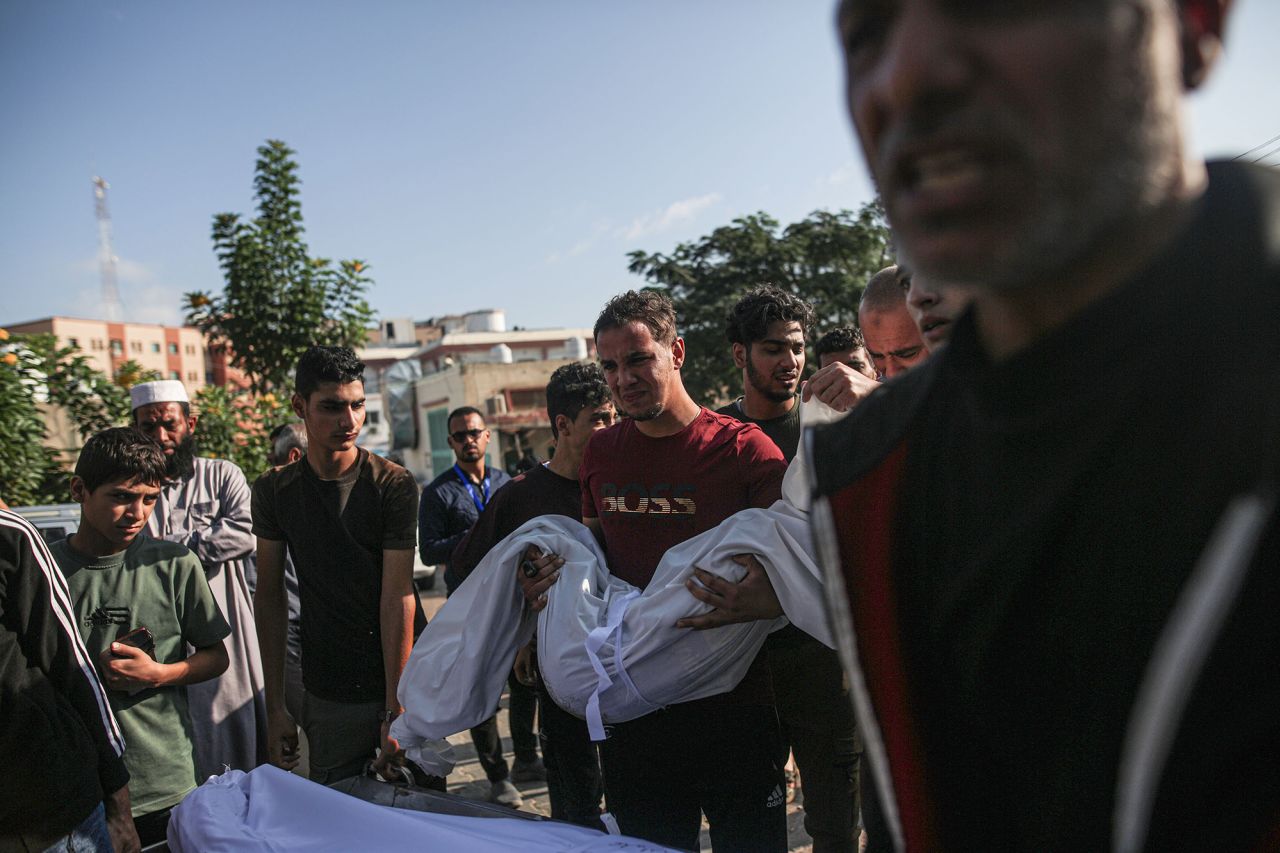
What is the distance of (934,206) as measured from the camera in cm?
78

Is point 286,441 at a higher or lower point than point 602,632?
higher

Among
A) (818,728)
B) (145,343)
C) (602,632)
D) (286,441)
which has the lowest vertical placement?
(818,728)

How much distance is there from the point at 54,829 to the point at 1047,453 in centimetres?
261

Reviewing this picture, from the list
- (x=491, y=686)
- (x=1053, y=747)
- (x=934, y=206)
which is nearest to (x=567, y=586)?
(x=491, y=686)

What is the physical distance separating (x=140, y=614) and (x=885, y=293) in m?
2.84

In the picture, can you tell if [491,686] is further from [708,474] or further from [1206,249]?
[1206,249]

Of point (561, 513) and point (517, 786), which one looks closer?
point (561, 513)

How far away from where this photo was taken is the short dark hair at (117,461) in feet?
10.1

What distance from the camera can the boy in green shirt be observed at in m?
2.98

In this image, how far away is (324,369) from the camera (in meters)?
3.55

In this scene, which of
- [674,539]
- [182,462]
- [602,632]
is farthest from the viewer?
[182,462]

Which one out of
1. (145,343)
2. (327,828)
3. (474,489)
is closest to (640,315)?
(327,828)

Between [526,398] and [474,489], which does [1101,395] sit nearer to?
[474,489]

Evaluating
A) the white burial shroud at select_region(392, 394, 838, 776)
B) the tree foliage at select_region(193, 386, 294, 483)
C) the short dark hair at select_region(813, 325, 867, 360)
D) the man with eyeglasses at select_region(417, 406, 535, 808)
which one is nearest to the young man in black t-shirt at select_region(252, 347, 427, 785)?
the white burial shroud at select_region(392, 394, 838, 776)
